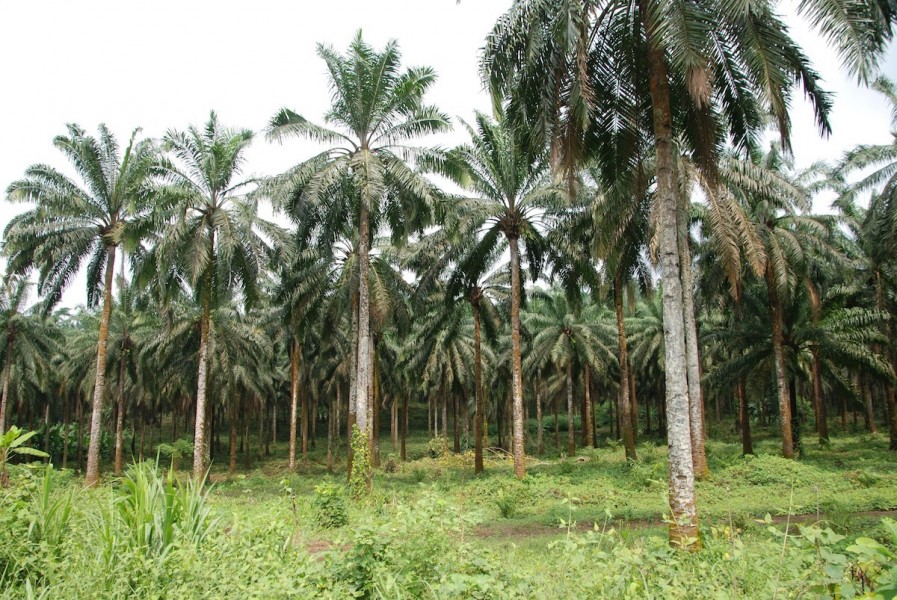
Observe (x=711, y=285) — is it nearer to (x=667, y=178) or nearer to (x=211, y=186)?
(x=667, y=178)

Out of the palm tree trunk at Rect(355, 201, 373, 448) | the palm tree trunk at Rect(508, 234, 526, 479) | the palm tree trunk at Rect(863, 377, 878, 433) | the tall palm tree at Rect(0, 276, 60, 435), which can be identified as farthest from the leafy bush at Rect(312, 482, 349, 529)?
the palm tree trunk at Rect(863, 377, 878, 433)

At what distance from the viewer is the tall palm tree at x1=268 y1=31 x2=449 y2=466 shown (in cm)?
2005

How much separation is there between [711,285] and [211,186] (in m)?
20.7

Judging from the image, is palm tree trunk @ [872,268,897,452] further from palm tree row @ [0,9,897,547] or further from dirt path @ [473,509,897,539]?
dirt path @ [473,509,897,539]

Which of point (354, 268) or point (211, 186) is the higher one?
point (211, 186)

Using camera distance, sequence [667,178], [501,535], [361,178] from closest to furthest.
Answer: [667,178] < [501,535] < [361,178]

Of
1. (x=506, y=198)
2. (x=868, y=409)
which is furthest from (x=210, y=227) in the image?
(x=868, y=409)

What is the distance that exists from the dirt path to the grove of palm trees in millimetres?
174

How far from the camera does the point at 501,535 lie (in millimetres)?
13891

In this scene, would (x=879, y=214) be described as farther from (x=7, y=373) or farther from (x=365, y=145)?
(x=7, y=373)

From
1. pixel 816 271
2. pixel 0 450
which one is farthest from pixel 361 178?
pixel 816 271

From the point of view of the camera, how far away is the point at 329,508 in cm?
1399

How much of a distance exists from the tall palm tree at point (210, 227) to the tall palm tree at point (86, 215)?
131cm

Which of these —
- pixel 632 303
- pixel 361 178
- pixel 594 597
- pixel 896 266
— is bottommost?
pixel 594 597
